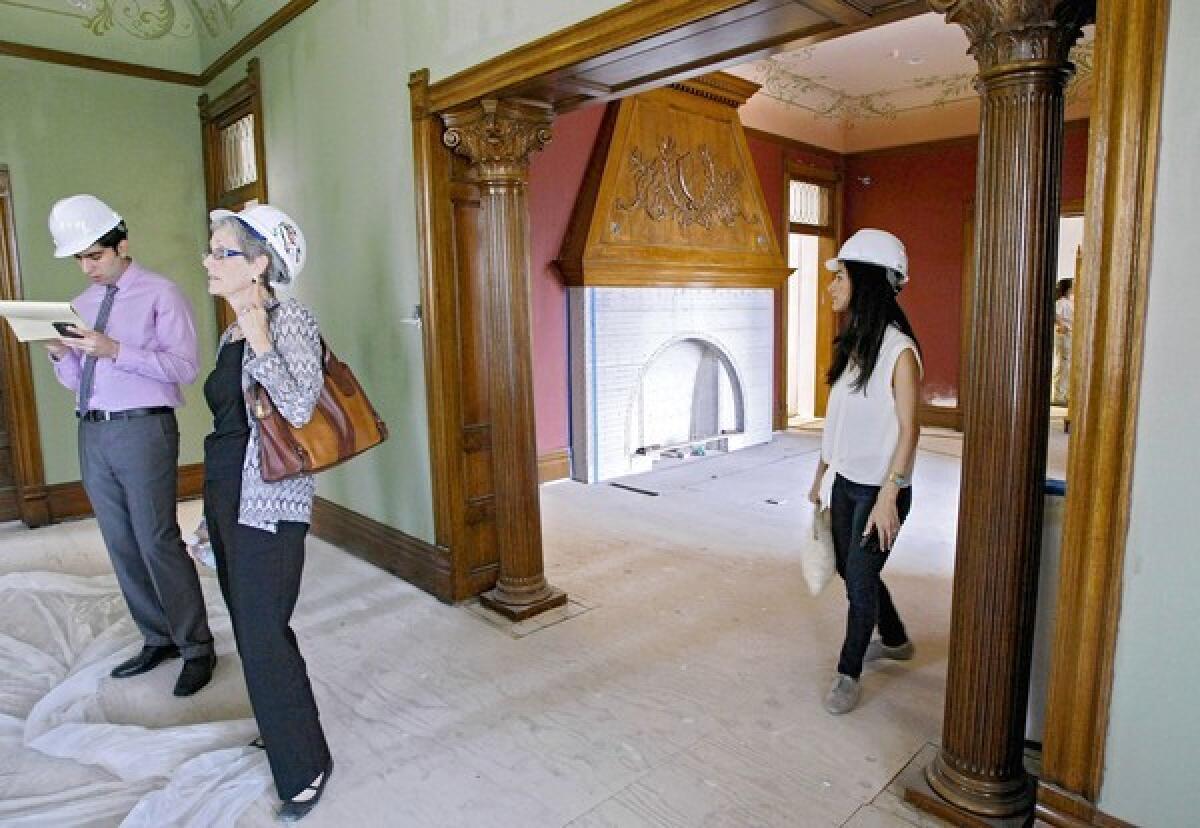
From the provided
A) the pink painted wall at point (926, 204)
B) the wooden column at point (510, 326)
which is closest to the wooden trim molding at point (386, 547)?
the wooden column at point (510, 326)

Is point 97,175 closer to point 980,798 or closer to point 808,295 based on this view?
point 980,798

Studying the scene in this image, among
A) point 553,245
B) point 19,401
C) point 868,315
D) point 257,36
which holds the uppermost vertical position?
point 257,36

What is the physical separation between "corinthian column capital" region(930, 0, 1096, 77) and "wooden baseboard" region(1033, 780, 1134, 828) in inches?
58.5

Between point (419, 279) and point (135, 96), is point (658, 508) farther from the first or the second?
point (135, 96)

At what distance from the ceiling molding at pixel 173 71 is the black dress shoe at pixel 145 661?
288 cm

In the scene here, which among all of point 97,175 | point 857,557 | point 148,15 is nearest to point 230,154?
point 97,175

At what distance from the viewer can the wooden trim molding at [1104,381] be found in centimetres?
140

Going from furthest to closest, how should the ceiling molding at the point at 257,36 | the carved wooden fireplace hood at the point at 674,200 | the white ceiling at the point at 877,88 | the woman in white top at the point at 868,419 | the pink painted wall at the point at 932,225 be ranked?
the pink painted wall at the point at 932,225 → the white ceiling at the point at 877,88 → the carved wooden fireplace hood at the point at 674,200 → the ceiling molding at the point at 257,36 → the woman in white top at the point at 868,419

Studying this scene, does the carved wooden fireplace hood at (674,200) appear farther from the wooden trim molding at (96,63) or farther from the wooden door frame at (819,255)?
the wooden trim molding at (96,63)

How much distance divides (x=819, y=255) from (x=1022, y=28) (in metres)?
6.81

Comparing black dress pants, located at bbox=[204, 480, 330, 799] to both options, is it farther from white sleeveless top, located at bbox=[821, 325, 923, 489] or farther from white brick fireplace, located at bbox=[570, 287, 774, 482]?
white brick fireplace, located at bbox=[570, 287, 774, 482]

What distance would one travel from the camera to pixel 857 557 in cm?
228

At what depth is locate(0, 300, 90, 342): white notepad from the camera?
2287 millimetres

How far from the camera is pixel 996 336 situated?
66.1 inches
